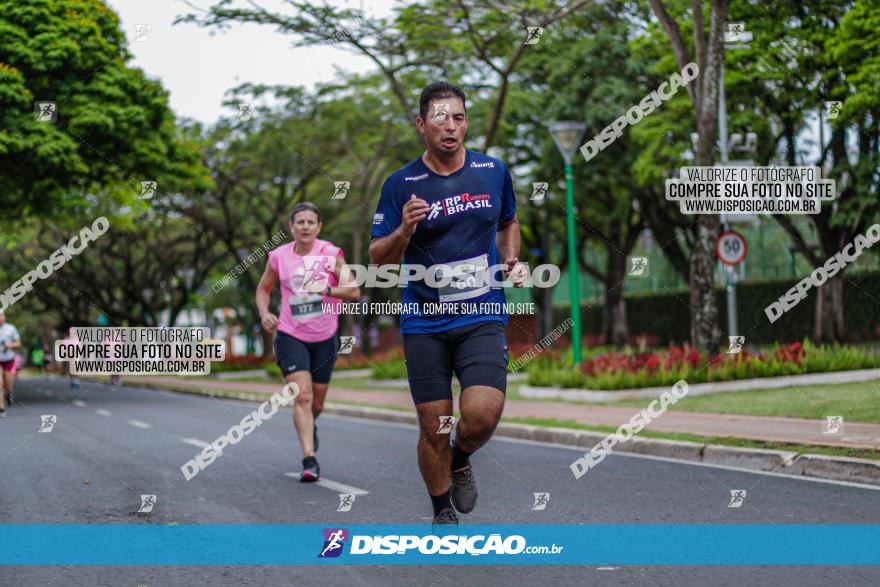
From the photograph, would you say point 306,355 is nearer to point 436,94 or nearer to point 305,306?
point 305,306

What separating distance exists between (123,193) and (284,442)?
16.2 metres

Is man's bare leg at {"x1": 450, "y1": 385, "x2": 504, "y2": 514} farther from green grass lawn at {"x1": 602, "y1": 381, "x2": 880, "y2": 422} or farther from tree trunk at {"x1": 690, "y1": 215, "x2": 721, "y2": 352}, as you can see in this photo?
tree trunk at {"x1": 690, "y1": 215, "x2": 721, "y2": 352}

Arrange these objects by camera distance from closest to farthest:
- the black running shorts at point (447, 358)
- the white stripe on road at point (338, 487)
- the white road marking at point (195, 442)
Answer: the black running shorts at point (447, 358)
the white stripe on road at point (338, 487)
the white road marking at point (195, 442)

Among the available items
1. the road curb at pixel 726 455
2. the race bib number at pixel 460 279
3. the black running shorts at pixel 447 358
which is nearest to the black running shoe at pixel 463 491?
the black running shorts at pixel 447 358

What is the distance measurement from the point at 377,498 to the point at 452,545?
1888 mm

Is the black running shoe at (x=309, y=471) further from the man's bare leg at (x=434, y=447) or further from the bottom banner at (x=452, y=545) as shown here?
the man's bare leg at (x=434, y=447)

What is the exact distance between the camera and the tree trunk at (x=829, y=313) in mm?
25922

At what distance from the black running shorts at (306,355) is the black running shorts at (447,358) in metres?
3.45

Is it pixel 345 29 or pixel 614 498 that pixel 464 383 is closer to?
pixel 614 498

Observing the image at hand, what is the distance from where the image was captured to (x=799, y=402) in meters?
12.8

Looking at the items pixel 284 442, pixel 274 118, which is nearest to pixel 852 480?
pixel 284 442

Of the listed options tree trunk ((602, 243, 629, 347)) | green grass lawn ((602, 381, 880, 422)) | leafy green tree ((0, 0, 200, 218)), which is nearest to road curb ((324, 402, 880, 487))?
green grass lawn ((602, 381, 880, 422))

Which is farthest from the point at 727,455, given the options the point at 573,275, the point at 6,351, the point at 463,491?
the point at 6,351

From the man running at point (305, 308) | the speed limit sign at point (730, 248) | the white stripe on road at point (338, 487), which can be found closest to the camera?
the white stripe on road at point (338, 487)
